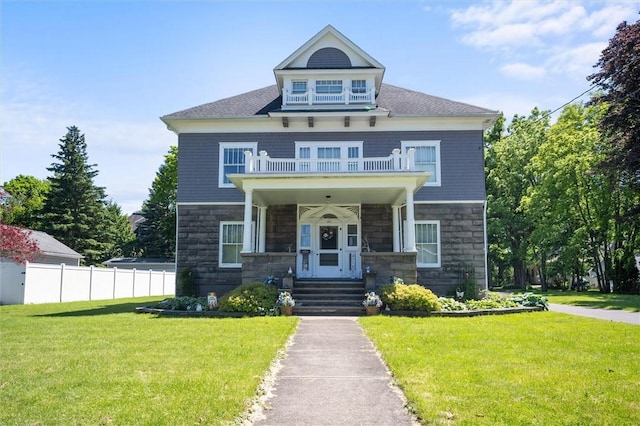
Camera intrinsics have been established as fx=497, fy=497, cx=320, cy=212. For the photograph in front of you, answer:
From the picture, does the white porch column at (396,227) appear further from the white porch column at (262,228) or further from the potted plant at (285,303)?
the potted plant at (285,303)

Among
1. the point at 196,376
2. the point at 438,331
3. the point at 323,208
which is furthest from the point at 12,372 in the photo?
the point at 323,208

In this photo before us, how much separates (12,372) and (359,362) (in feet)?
16.2

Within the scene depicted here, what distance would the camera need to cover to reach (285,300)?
14516mm

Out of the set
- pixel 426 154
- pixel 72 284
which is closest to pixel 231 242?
pixel 426 154

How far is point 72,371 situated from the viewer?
6.81m

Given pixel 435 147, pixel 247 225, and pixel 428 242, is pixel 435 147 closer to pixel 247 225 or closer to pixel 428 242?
pixel 428 242

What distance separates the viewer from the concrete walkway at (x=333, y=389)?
5.16 metres

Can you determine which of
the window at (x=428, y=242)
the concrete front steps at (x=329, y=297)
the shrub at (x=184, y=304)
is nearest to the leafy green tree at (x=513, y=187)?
the window at (x=428, y=242)

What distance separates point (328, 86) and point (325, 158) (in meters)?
3.46

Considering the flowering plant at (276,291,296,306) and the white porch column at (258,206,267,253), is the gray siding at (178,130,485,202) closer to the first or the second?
the white porch column at (258,206,267,253)

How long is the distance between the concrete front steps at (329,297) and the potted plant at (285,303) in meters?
0.29

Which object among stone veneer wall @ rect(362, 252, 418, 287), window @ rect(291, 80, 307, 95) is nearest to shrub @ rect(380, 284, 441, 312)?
stone veneer wall @ rect(362, 252, 418, 287)

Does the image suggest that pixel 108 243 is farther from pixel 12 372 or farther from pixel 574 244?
pixel 12 372

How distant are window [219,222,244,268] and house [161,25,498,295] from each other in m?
0.04
